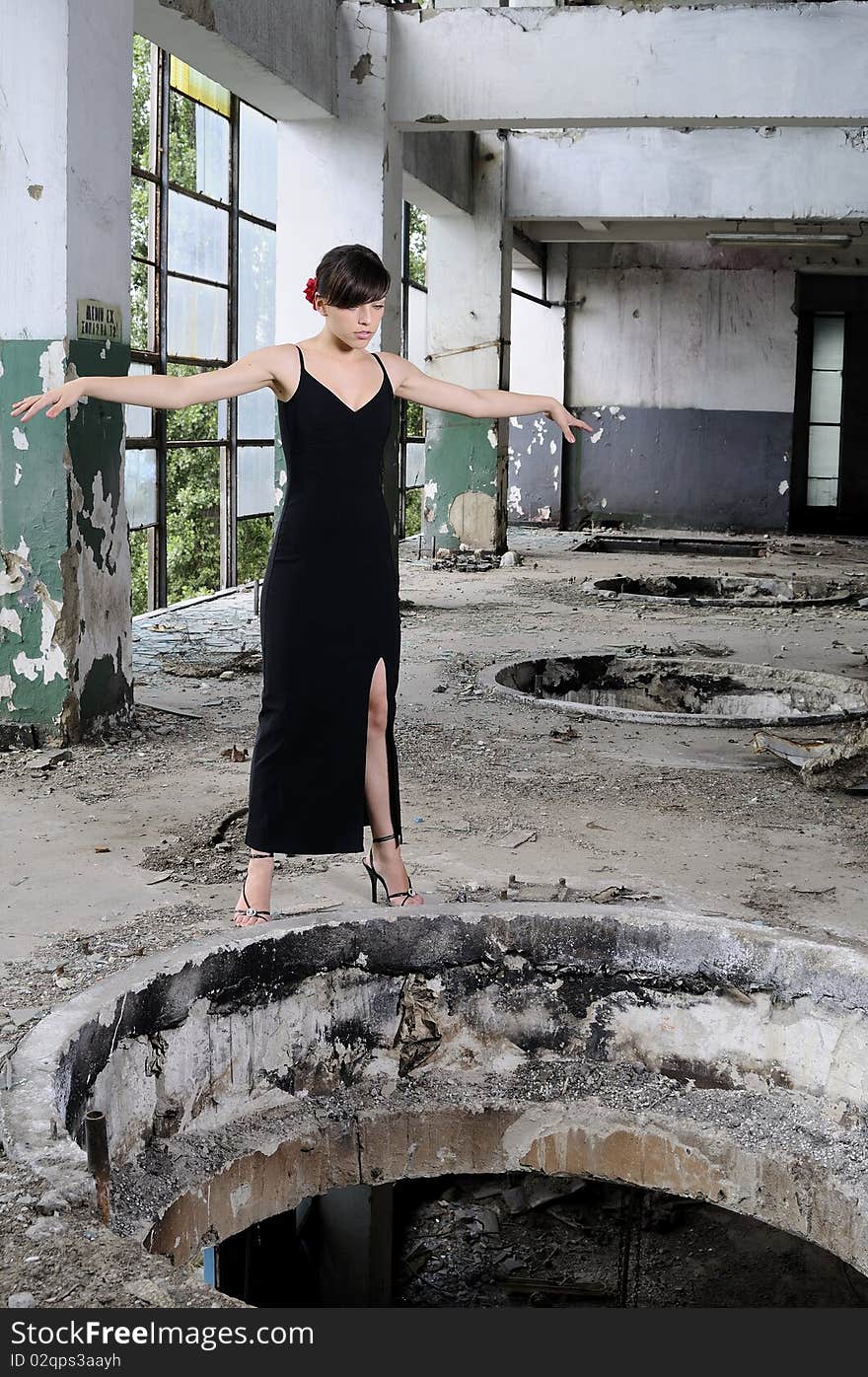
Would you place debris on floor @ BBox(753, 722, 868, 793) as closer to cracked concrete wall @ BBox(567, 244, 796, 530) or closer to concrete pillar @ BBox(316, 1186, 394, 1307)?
concrete pillar @ BBox(316, 1186, 394, 1307)

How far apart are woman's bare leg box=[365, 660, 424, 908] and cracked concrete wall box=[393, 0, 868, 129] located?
7157mm

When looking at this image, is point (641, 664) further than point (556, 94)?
No

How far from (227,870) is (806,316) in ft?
51.3

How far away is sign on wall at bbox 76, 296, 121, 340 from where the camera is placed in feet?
17.6

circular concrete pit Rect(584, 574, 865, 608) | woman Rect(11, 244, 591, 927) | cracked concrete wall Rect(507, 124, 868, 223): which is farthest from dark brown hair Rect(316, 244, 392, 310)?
cracked concrete wall Rect(507, 124, 868, 223)

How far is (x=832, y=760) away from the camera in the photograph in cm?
532

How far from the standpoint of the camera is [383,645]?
340 cm

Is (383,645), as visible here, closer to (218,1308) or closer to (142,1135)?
(142,1135)

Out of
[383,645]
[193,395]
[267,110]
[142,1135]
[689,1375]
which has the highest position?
[267,110]

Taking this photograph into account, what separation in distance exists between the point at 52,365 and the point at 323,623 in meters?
2.56

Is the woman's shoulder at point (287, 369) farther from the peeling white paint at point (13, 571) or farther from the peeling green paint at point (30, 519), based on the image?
the peeling white paint at point (13, 571)

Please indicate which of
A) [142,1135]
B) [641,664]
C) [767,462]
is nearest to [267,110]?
[641,664]

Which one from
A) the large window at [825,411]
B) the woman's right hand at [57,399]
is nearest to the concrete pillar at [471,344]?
the large window at [825,411]

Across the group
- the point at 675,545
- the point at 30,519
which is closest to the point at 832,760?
the point at 30,519
